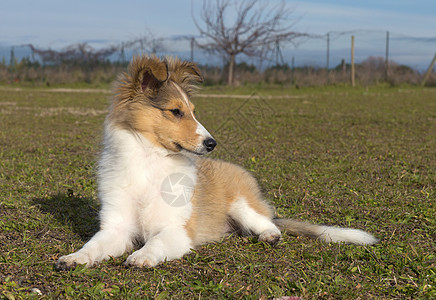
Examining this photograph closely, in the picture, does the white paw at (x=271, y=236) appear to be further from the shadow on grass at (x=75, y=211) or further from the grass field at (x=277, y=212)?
the shadow on grass at (x=75, y=211)

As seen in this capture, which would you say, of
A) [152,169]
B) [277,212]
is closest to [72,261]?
[152,169]

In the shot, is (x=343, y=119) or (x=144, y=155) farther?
(x=343, y=119)

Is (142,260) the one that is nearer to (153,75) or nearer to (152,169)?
(152,169)

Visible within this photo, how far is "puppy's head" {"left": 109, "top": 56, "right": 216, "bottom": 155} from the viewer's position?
382 centimetres

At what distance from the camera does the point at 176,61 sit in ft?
14.1

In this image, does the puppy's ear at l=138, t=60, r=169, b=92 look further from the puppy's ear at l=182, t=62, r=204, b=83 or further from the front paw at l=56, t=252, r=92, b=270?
the front paw at l=56, t=252, r=92, b=270

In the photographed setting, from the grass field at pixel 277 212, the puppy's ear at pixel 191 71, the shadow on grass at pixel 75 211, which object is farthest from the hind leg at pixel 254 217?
the shadow on grass at pixel 75 211

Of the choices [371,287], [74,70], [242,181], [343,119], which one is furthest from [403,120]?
[74,70]

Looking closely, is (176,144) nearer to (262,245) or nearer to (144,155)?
(144,155)

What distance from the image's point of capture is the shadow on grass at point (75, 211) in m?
4.49

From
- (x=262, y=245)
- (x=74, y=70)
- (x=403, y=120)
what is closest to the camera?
(x=262, y=245)

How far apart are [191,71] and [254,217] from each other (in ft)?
4.89

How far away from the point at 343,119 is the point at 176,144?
12.1 m

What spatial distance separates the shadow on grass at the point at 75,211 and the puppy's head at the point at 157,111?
115 centimetres
